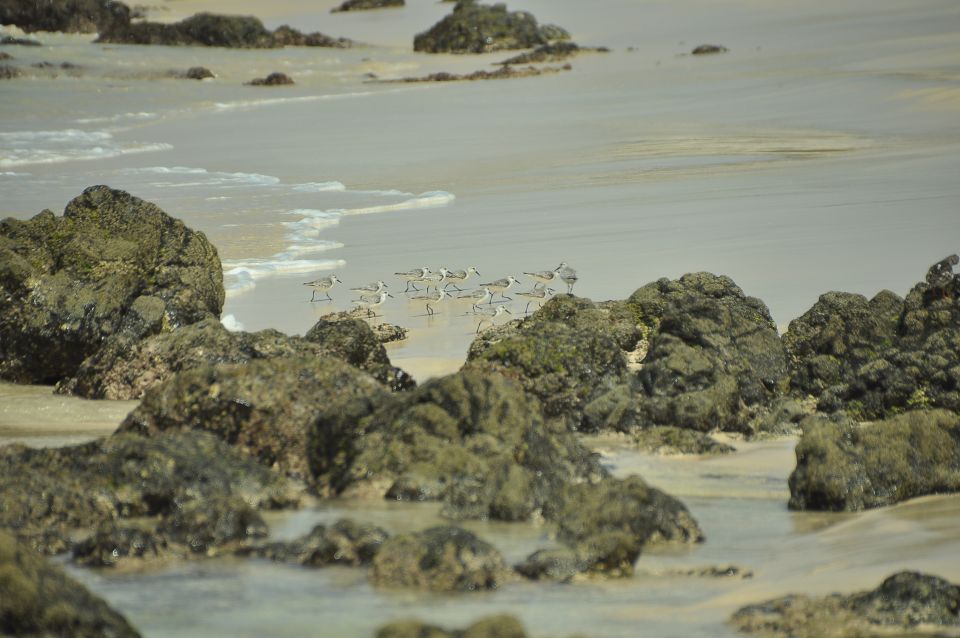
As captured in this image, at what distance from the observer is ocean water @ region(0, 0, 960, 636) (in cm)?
493

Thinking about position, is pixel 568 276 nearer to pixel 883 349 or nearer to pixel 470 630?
pixel 883 349

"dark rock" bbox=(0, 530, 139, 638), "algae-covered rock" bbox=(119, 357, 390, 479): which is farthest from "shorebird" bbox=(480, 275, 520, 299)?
"dark rock" bbox=(0, 530, 139, 638)

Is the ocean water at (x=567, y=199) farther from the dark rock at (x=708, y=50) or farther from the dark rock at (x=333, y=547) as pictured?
the dark rock at (x=708, y=50)

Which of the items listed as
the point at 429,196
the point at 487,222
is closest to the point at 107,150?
the point at 429,196

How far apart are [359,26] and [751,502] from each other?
46.5 metres

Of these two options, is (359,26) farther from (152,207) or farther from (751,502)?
(751,502)

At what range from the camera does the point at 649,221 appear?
13.5m

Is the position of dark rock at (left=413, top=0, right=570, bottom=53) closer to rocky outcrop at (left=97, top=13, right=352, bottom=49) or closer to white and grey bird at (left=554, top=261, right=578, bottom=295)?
rocky outcrop at (left=97, top=13, right=352, bottom=49)

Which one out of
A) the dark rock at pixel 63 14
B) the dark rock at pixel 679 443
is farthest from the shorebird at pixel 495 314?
the dark rock at pixel 63 14

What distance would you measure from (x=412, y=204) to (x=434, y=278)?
4555 millimetres

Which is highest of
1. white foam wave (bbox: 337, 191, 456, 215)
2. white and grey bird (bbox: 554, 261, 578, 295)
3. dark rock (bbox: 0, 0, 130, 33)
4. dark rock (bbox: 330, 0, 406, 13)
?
dark rock (bbox: 330, 0, 406, 13)

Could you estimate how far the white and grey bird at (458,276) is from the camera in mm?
11219

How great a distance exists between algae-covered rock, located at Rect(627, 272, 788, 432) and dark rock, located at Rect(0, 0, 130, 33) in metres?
41.8

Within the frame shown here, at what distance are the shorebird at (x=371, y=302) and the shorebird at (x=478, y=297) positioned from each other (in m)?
0.65
